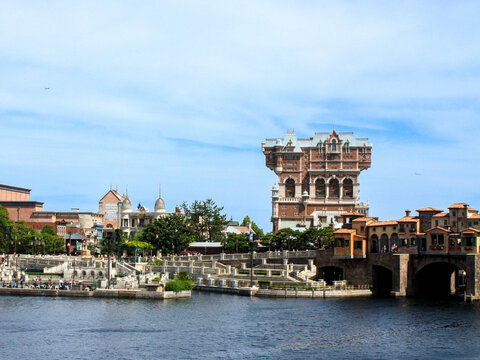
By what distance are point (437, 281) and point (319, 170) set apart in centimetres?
7926

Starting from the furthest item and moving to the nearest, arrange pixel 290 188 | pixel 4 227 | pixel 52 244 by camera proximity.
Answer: pixel 290 188
pixel 52 244
pixel 4 227

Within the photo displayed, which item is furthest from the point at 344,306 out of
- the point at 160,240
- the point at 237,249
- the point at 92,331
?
the point at 160,240

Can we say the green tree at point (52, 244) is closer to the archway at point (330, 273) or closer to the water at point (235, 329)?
the water at point (235, 329)

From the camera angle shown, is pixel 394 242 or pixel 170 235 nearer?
pixel 394 242

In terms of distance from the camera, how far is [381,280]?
357 ft

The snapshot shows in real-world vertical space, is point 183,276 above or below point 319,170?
below

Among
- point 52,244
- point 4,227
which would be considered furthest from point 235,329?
point 52,244

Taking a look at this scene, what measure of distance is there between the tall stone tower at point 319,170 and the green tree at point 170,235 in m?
37.0

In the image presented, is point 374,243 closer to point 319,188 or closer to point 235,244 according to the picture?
point 235,244

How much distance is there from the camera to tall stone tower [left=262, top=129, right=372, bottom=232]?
599ft

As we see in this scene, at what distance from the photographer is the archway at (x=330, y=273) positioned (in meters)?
115

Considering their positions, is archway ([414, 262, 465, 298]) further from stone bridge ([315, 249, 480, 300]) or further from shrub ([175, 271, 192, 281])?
shrub ([175, 271, 192, 281])

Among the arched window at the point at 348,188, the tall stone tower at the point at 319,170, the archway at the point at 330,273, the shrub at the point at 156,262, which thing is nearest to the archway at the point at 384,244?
the archway at the point at 330,273

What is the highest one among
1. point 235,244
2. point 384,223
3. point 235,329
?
point 384,223
